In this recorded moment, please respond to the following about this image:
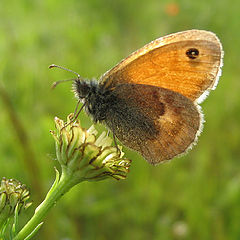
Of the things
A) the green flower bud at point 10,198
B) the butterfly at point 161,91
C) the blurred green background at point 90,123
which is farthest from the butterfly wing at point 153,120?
the green flower bud at point 10,198

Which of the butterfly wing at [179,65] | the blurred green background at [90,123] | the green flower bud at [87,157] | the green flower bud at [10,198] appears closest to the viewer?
the green flower bud at [10,198]

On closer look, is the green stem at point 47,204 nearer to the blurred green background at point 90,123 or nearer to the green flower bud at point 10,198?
the green flower bud at point 10,198

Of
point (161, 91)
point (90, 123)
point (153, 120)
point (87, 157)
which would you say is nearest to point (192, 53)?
point (161, 91)

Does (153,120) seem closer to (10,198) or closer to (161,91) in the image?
(161,91)

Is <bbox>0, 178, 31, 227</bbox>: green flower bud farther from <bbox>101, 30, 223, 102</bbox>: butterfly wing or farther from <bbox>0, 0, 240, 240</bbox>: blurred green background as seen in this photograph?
<bbox>101, 30, 223, 102</bbox>: butterfly wing

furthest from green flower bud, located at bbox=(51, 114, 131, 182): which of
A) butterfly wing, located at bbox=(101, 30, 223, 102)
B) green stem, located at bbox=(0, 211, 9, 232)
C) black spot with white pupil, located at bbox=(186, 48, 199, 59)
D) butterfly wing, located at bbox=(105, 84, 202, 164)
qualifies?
black spot with white pupil, located at bbox=(186, 48, 199, 59)

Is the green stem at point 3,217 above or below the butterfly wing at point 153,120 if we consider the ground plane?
below
